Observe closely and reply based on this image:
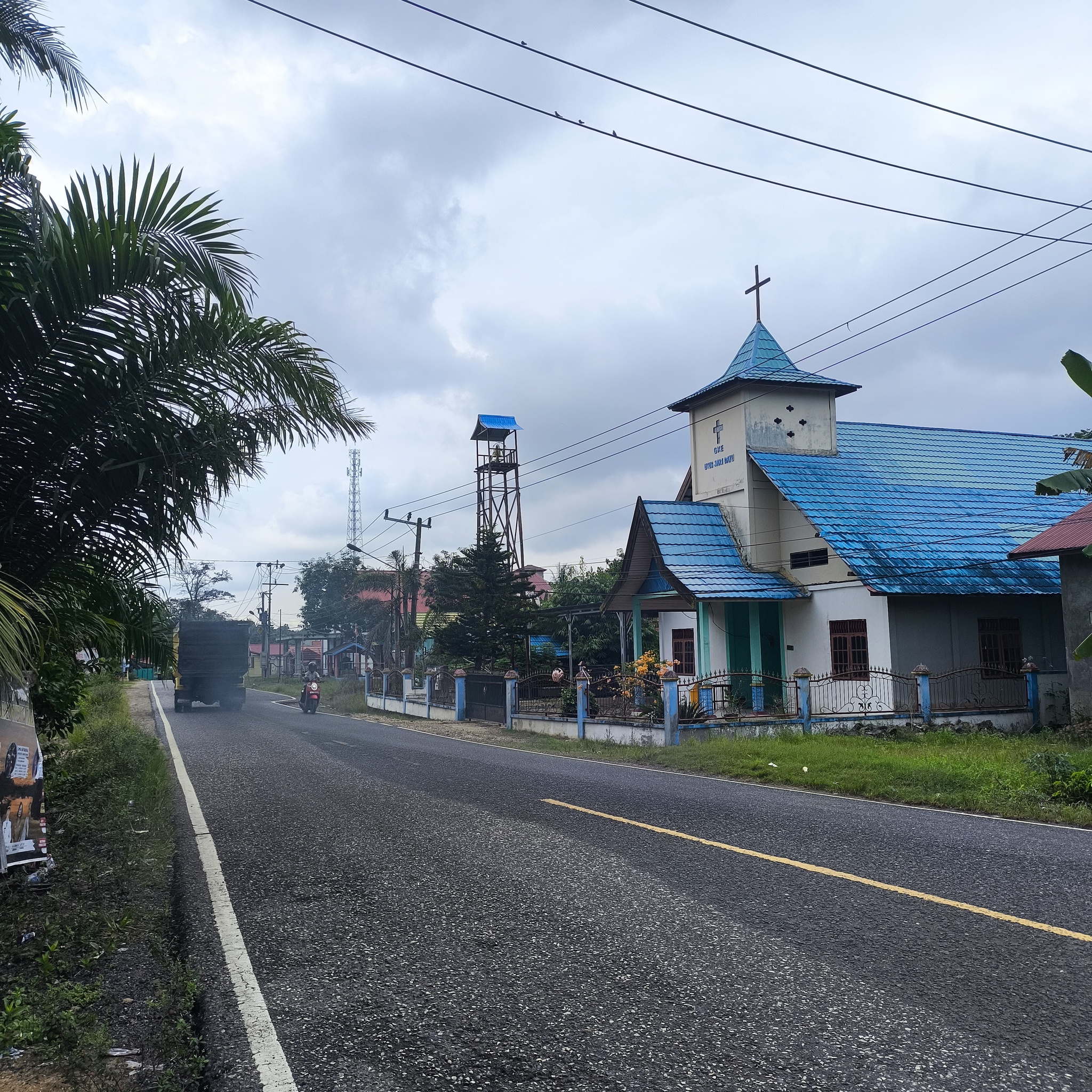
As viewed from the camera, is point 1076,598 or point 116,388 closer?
point 116,388

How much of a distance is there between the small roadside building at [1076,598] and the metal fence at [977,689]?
7.82 ft

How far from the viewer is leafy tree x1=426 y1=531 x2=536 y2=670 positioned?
30.6 m

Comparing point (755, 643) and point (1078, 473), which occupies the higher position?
Answer: point (1078, 473)

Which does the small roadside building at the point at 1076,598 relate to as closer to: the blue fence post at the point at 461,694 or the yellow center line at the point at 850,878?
the yellow center line at the point at 850,878

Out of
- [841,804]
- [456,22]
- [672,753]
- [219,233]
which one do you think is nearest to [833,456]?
[672,753]

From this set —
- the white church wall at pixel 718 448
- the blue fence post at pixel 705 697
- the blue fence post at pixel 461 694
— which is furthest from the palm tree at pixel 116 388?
the blue fence post at pixel 461 694

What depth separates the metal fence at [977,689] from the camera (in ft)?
66.5

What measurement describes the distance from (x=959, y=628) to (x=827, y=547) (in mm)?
3478

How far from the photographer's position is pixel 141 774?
12.1 m

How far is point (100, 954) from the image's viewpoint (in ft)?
16.9

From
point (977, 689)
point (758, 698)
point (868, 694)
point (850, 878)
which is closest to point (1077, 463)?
point (850, 878)

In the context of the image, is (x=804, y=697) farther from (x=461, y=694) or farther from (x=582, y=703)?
(x=461, y=694)

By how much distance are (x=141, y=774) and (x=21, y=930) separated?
6836 mm

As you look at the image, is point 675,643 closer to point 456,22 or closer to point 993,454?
point 993,454
